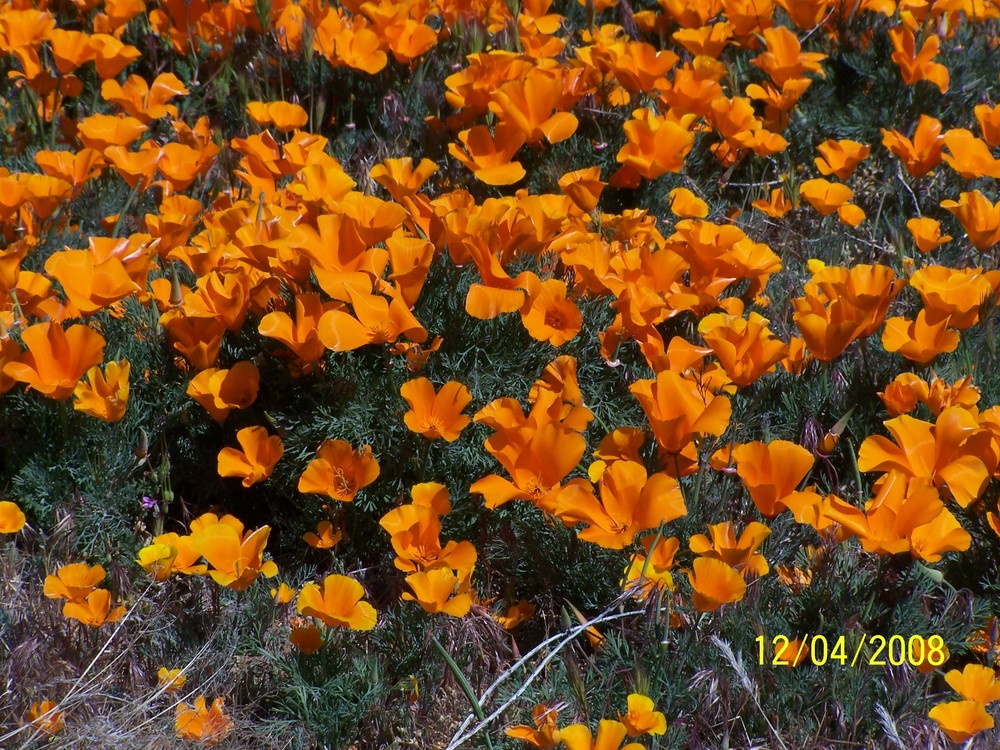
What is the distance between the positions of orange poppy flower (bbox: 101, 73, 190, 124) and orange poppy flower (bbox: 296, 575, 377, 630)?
158 centimetres

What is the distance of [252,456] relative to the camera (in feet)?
6.66

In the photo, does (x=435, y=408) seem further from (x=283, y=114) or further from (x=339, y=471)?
→ (x=283, y=114)

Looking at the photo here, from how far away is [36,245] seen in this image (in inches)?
98.2

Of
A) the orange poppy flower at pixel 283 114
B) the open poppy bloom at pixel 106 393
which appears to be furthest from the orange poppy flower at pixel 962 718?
the orange poppy flower at pixel 283 114

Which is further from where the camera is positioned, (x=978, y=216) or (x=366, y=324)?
(x=978, y=216)

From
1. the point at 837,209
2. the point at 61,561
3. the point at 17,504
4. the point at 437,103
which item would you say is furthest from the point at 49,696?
the point at 837,209

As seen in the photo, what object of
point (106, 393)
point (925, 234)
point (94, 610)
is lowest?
point (94, 610)

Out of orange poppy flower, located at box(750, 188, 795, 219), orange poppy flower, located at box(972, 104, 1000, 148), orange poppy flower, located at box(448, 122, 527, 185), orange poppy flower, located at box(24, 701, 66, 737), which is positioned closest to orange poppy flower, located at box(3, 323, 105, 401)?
orange poppy flower, located at box(24, 701, 66, 737)

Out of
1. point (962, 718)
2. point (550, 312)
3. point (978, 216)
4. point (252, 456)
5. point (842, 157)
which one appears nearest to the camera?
point (962, 718)

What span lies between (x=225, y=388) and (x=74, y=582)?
0.44 meters

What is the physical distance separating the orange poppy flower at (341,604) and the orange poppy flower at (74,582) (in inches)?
16.1

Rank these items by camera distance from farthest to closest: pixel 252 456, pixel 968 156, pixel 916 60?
pixel 916 60, pixel 968 156, pixel 252 456

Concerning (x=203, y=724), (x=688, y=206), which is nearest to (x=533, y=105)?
(x=688, y=206)

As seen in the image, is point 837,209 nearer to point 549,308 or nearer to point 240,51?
point 549,308
